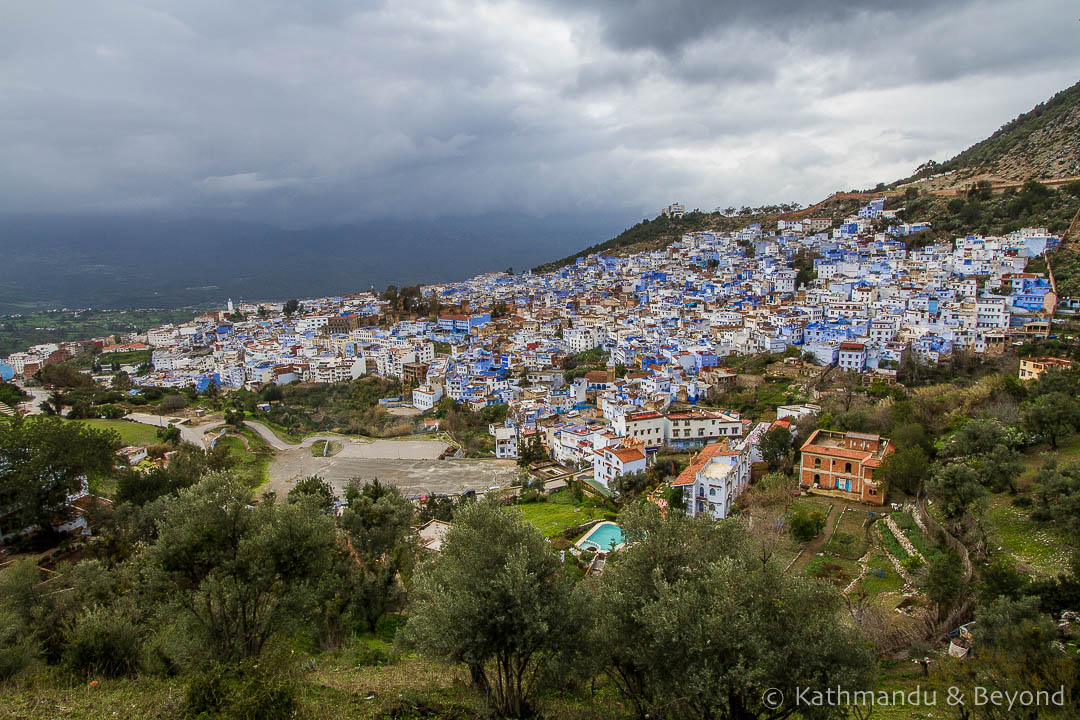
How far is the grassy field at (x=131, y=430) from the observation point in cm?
3469

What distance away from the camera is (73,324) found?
344ft

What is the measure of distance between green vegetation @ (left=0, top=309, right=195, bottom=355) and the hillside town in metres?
18.7

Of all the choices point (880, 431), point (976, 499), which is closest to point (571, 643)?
point (976, 499)

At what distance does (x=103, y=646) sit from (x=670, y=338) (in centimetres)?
4120

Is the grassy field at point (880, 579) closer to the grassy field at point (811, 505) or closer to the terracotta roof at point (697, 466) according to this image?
the grassy field at point (811, 505)

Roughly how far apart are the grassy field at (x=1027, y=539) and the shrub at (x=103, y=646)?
1609cm

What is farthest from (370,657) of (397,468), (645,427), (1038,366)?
(1038,366)

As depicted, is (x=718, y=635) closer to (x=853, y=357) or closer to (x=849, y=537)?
(x=849, y=537)

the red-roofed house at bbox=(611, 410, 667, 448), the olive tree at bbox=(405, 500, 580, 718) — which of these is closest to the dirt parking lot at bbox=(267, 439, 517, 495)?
the red-roofed house at bbox=(611, 410, 667, 448)

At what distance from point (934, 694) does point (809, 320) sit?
38935 mm

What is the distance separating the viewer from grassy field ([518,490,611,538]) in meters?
21.7

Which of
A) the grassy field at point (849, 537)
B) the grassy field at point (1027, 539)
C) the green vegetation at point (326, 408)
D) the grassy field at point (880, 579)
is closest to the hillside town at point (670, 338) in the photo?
the grassy field at point (849, 537)

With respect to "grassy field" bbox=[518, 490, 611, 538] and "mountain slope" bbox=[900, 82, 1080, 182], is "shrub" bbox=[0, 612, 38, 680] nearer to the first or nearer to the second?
"grassy field" bbox=[518, 490, 611, 538]

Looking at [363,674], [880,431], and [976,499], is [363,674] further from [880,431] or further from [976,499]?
[880,431]
